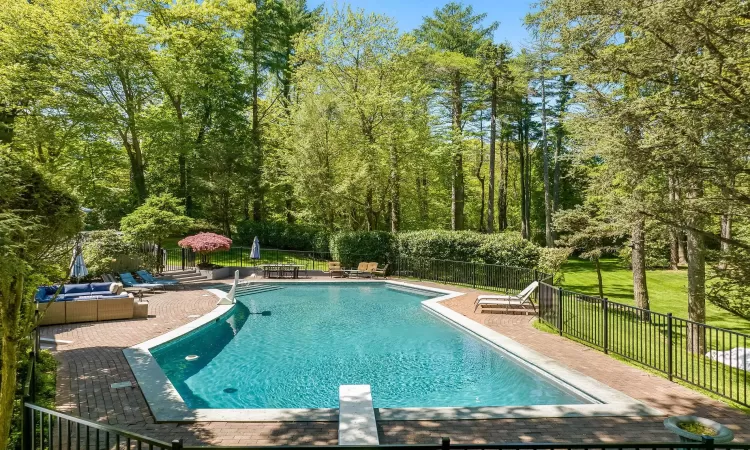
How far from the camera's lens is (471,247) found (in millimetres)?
21609

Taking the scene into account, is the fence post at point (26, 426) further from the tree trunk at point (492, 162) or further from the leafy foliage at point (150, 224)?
the tree trunk at point (492, 162)

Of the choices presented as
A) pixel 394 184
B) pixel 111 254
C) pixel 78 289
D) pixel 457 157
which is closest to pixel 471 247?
pixel 394 184

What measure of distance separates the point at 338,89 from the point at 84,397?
22.5 m

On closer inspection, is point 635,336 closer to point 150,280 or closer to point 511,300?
point 511,300

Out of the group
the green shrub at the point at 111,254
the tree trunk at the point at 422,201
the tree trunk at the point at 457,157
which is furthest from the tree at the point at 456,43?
the green shrub at the point at 111,254

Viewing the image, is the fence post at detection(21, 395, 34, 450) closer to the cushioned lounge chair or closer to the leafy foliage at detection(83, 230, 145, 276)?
the leafy foliage at detection(83, 230, 145, 276)

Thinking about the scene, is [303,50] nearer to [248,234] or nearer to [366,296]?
[248,234]

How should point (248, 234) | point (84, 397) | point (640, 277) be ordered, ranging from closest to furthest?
point (84, 397) → point (640, 277) → point (248, 234)

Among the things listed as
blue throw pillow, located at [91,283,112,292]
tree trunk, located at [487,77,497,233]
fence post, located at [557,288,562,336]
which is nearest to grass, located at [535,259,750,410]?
fence post, located at [557,288,562,336]

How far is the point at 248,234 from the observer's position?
32031 mm

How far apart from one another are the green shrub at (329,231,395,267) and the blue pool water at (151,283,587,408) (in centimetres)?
851

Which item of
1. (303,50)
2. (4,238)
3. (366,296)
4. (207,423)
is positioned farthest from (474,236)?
(4,238)

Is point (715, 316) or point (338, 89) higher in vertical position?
point (338, 89)

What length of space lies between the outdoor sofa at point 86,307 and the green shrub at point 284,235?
51.9ft
